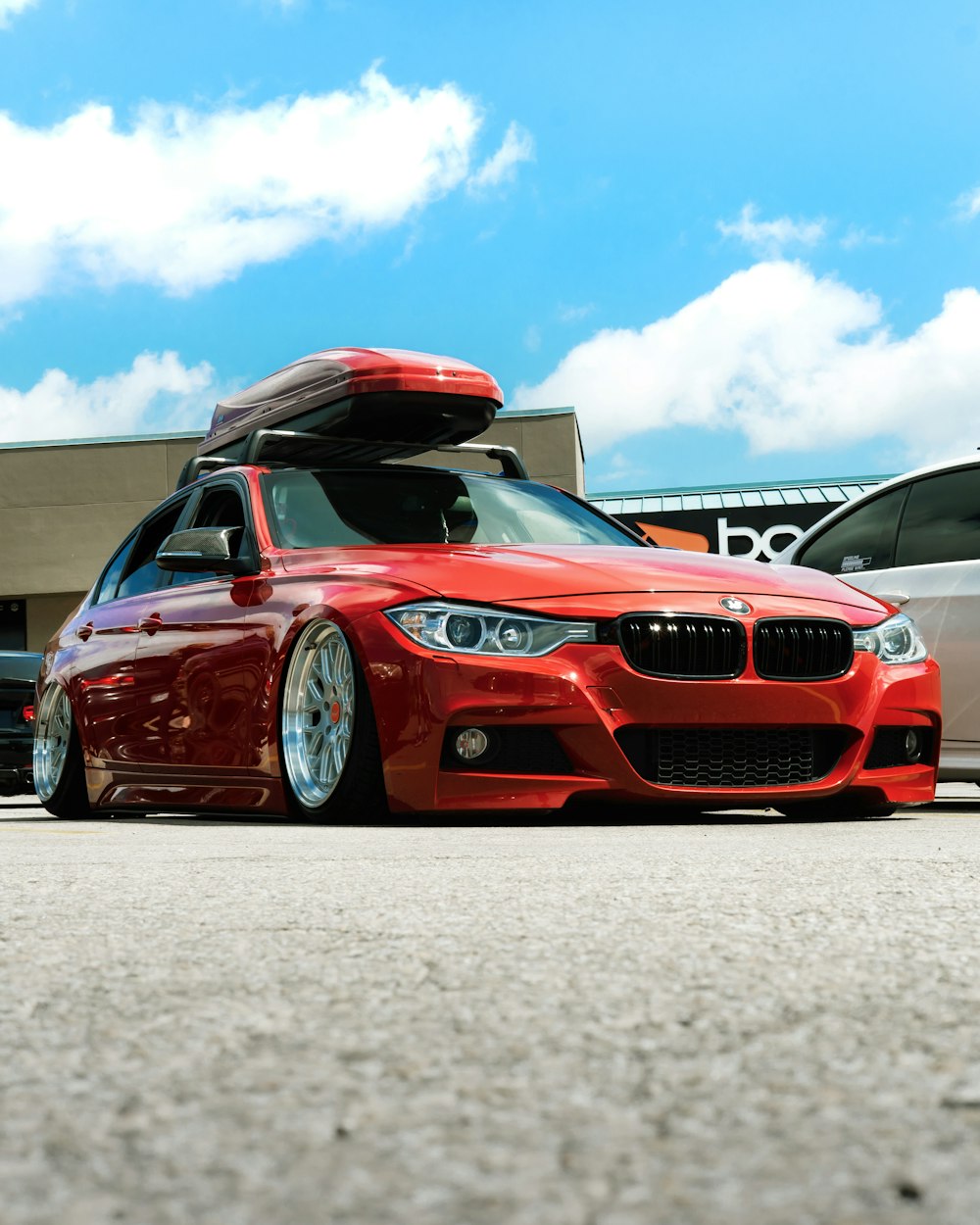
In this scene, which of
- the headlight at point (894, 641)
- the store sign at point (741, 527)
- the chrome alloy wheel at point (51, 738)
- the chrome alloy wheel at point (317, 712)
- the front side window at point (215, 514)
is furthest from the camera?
the store sign at point (741, 527)

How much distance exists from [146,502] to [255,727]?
81.3 ft

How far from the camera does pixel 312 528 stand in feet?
20.9

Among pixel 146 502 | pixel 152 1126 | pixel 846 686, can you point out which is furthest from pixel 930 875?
pixel 146 502

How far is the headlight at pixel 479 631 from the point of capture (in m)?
5.18

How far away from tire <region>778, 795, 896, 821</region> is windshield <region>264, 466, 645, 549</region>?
137 cm

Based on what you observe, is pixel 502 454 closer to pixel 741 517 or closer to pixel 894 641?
pixel 894 641

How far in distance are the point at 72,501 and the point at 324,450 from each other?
23.0 meters

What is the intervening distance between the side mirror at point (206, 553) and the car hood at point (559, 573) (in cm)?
27

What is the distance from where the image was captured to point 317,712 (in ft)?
18.5

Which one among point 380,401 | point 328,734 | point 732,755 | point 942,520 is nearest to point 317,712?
point 328,734

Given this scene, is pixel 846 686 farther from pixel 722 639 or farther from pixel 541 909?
pixel 541 909

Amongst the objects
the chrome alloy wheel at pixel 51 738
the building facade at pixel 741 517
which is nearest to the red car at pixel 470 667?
the chrome alloy wheel at pixel 51 738

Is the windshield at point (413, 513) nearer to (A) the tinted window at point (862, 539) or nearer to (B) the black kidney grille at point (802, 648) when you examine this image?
(A) the tinted window at point (862, 539)

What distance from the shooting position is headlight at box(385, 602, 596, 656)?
5184 millimetres
